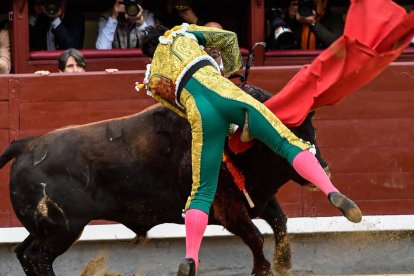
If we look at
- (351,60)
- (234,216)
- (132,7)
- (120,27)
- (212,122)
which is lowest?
(234,216)

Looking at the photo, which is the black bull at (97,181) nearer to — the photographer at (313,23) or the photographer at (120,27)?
the photographer at (120,27)

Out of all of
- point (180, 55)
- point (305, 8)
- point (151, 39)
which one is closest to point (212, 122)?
point (180, 55)

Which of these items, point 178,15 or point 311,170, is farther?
point 178,15

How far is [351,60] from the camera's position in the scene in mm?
6359

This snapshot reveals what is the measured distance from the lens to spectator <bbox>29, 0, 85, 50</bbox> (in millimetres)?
8977

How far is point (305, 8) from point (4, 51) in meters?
2.01

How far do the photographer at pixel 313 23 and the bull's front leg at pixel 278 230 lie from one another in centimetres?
210

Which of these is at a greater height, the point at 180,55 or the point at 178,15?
the point at 178,15

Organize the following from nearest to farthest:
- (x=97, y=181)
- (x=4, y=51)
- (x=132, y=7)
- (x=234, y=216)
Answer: (x=234, y=216)
(x=97, y=181)
(x=132, y=7)
(x=4, y=51)

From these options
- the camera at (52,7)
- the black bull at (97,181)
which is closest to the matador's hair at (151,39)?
the black bull at (97,181)

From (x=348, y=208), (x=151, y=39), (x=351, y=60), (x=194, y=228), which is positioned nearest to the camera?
(x=348, y=208)

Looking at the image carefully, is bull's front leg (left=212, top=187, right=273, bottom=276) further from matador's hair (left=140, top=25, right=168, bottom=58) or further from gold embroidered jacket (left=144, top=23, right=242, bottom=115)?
matador's hair (left=140, top=25, right=168, bottom=58)

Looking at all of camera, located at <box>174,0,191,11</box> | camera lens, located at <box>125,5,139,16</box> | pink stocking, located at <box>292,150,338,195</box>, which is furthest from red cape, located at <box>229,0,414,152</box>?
camera, located at <box>174,0,191,11</box>

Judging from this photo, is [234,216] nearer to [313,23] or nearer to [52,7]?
[313,23]
